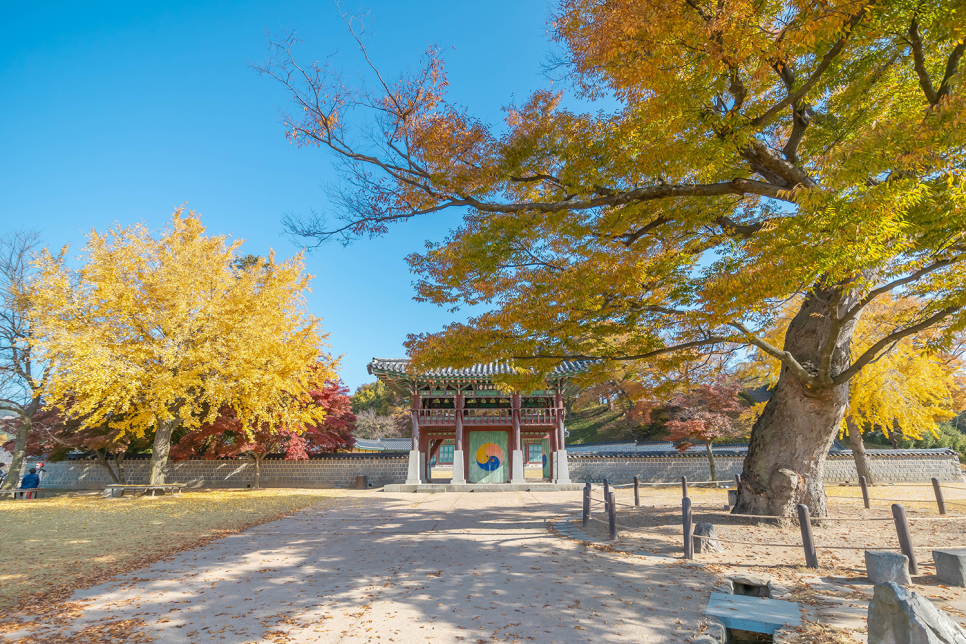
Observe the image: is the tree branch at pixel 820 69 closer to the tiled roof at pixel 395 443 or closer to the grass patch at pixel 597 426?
the grass patch at pixel 597 426

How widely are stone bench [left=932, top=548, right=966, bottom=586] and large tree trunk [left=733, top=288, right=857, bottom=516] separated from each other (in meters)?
2.45

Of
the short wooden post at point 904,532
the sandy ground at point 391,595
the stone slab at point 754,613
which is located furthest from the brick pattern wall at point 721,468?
the stone slab at point 754,613

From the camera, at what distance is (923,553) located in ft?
20.3

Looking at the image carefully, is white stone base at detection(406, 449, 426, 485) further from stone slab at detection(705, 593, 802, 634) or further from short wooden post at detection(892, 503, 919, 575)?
stone slab at detection(705, 593, 802, 634)

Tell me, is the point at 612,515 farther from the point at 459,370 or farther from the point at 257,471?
the point at 257,471

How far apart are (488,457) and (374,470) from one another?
17.5 feet

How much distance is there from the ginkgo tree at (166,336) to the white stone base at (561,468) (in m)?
10.3

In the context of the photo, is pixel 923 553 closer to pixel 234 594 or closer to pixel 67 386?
pixel 234 594

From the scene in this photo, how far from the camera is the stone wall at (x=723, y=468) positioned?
755 inches

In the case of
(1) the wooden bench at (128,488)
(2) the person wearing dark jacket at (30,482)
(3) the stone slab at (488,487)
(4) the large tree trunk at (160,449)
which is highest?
(4) the large tree trunk at (160,449)

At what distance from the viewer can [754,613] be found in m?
3.72

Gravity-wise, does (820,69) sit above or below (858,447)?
above

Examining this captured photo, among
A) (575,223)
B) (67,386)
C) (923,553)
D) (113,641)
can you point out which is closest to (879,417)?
(923,553)

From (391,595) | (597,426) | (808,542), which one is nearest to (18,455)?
(391,595)
